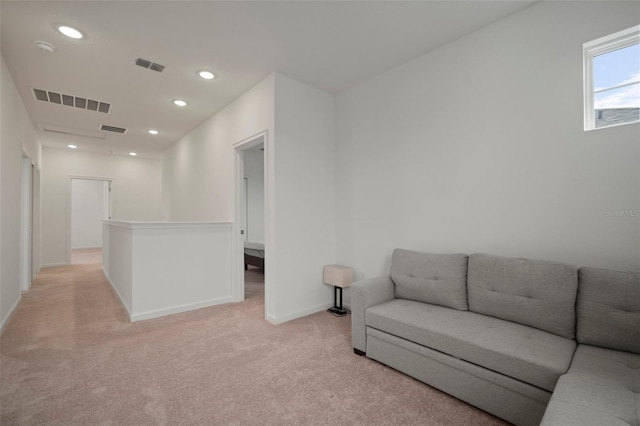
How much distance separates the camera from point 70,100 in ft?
13.5

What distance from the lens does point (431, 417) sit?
175cm

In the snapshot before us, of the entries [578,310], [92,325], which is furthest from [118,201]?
[578,310]

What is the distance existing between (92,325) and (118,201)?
566 centimetres

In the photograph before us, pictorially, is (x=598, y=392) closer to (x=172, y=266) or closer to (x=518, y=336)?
(x=518, y=336)

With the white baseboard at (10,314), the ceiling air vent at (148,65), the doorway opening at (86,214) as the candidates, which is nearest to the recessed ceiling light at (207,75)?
the ceiling air vent at (148,65)

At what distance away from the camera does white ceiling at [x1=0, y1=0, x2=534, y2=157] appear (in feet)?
7.62

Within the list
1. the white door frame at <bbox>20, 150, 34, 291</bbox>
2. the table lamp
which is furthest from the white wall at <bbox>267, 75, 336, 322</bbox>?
the white door frame at <bbox>20, 150, 34, 291</bbox>

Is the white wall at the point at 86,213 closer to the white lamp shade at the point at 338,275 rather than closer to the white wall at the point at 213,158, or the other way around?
the white wall at the point at 213,158

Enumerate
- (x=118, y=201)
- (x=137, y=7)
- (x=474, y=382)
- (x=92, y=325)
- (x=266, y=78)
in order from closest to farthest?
(x=474, y=382)
(x=137, y=7)
(x=92, y=325)
(x=266, y=78)
(x=118, y=201)

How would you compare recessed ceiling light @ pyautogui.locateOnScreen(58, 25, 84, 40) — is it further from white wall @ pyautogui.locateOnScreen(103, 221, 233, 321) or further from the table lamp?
the table lamp

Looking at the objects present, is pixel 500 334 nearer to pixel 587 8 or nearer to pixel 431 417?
pixel 431 417

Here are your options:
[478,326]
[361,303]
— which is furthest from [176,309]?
[478,326]

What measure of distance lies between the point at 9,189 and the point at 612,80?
580 centimetres

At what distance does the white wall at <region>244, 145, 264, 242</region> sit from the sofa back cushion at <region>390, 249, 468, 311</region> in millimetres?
4778
